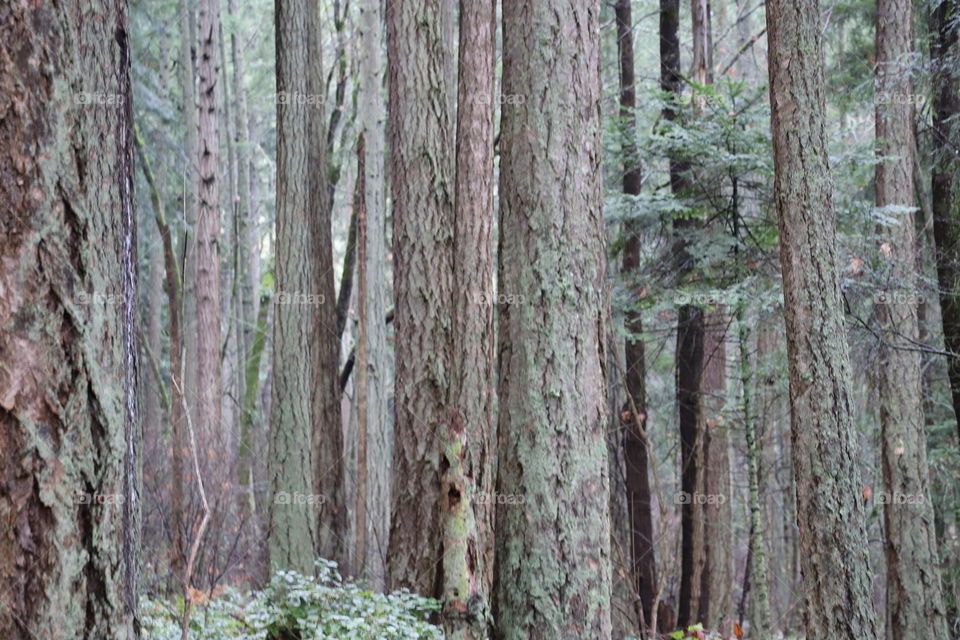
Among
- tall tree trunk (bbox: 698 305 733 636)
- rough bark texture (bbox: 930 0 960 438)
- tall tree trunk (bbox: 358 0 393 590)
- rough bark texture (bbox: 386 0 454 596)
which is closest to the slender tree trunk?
tall tree trunk (bbox: 358 0 393 590)

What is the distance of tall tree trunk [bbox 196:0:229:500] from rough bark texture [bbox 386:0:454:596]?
6154mm

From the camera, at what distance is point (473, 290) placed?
6.36 metres

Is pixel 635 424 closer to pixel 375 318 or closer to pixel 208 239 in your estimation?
pixel 375 318

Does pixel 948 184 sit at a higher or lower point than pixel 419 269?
higher

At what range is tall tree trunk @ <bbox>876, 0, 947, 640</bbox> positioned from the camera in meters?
9.97

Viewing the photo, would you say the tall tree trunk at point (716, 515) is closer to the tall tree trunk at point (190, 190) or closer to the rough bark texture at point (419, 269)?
the rough bark texture at point (419, 269)

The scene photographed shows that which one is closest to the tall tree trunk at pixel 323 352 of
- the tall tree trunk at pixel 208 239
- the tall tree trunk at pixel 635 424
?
the tall tree trunk at pixel 208 239

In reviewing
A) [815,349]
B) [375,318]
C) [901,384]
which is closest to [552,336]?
[815,349]

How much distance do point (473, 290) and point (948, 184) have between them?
758cm

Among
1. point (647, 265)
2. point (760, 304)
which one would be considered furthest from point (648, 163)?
point (760, 304)

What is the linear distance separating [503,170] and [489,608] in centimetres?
269

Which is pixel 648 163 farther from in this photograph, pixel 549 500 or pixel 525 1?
pixel 549 500

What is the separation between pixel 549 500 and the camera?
16.7 feet

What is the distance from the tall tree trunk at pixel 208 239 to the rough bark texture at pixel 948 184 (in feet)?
32.5
